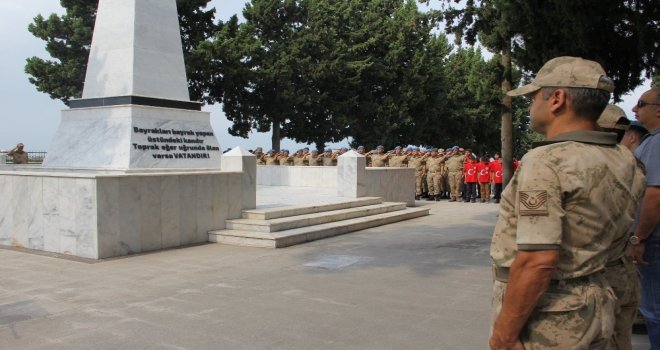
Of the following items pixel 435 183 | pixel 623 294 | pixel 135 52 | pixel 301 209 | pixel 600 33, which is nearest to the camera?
pixel 623 294

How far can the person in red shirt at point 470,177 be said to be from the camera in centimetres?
1720

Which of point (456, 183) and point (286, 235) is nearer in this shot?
point (286, 235)

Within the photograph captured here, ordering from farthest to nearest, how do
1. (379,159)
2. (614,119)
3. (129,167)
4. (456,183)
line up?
(379,159) → (456,183) → (129,167) → (614,119)

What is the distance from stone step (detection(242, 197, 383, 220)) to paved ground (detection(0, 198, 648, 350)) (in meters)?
1.25

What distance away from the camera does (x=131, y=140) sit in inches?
404

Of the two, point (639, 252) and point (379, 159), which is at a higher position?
point (379, 159)

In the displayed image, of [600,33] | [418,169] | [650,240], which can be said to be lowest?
[650,240]

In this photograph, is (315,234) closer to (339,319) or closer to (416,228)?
(416,228)

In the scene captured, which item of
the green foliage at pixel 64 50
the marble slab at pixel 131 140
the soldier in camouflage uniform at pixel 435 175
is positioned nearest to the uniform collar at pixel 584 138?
the marble slab at pixel 131 140

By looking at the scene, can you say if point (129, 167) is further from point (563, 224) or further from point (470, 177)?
point (470, 177)

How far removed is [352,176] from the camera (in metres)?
12.6

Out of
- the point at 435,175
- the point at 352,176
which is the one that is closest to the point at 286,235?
the point at 352,176

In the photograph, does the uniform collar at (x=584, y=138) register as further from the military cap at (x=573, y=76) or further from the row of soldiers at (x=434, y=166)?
the row of soldiers at (x=434, y=166)

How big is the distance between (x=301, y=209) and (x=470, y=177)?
8.74 metres
